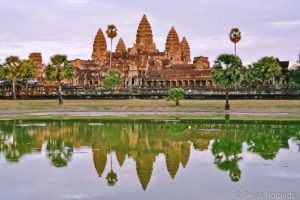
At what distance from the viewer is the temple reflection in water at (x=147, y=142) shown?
937 inches

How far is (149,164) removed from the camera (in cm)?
2334

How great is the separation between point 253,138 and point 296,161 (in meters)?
9.12

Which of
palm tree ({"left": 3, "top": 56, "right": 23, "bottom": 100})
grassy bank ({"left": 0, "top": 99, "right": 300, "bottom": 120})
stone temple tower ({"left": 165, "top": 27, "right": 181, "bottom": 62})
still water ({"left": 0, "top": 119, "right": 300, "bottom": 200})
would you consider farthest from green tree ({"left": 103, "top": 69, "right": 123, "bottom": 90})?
stone temple tower ({"left": 165, "top": 27, "right": 181, "bottom": 62})

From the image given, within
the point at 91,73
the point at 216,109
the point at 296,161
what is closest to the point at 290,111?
the point at 216,109

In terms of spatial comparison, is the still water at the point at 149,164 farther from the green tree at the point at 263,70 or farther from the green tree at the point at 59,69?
the green tree at the point at 263,70

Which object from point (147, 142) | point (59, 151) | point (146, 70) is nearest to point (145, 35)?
point (146, 70)

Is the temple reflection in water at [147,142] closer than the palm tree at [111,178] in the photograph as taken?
No

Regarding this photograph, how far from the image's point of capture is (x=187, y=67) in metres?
150

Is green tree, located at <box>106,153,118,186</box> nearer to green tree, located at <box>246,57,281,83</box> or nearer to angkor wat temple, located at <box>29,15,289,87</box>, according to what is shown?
green tree, located at <box>246,57,281,83</box>

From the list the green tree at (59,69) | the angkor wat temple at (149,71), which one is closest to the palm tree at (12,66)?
the green tree at (59,69)

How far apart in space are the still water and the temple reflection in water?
0.05m

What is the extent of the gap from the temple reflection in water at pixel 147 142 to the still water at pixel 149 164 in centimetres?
5

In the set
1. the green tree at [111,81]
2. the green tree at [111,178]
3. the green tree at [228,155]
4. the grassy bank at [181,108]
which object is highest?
the green tree at [111,81]

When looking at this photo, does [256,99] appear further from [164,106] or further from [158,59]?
[158,59]
